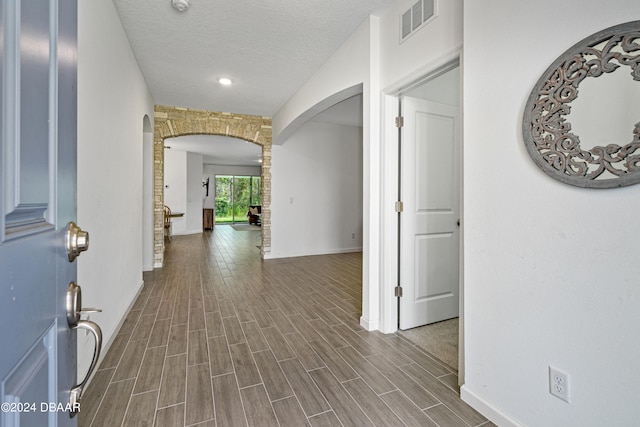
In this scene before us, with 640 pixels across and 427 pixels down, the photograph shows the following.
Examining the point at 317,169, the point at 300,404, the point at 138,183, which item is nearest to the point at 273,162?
the point at 317,169

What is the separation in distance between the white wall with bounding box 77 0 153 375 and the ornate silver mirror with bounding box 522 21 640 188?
2357 mm

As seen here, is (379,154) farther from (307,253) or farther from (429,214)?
(307,253)

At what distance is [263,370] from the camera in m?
1.98

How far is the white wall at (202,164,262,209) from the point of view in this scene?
12.1 metres

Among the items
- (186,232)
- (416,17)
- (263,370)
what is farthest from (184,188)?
(416,17)

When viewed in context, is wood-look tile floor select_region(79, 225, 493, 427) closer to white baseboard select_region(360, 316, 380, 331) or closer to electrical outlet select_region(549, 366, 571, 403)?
white baseboard select_region(360, 316, 380, 331)

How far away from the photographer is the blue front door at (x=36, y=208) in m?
0.41

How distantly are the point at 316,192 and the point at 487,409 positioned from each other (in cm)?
500

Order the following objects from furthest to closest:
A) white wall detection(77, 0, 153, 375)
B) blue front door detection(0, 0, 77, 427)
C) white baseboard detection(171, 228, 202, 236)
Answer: white baseboard detection(171, 228, 202, 236), white wall detection(77, 0, 153, 375), blue front door detection(0, 0, 77, 427)

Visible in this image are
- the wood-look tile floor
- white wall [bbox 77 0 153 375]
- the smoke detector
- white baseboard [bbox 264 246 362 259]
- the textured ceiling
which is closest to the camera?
the wood-look tile floor

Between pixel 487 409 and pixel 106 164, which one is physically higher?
pixel 106 164

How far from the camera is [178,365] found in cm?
203

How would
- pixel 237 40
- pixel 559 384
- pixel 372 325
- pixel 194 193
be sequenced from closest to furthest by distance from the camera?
pixel 559 384
pixel 372 325
pixel 237 40
pixel 194 193

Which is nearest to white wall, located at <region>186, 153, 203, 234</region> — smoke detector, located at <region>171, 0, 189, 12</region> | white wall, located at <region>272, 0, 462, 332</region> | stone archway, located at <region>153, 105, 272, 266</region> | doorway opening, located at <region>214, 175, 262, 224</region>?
doorway opening, located at <region>214, 175, 262, 224</region>
